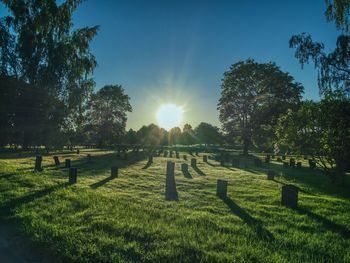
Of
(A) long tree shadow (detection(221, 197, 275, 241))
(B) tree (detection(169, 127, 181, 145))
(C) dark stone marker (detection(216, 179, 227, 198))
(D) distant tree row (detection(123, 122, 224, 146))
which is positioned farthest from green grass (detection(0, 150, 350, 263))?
(B) tree (detection(169, 127, 181, 145))

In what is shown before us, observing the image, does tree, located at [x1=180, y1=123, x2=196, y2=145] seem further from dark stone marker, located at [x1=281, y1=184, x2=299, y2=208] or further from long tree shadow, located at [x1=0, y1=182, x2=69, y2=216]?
dark stone marker, located at [x1=281, y1=184, x2=299, y2=208]

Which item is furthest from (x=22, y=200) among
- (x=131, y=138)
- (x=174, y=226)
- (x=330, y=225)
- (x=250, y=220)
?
(x=131, y=138)

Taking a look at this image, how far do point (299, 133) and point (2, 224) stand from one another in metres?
15.1

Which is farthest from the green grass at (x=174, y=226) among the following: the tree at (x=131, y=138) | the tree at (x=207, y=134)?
the tree at (x=207, y=134)

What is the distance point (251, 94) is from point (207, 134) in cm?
7018

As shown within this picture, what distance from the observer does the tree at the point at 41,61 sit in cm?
1370

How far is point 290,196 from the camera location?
786 cm

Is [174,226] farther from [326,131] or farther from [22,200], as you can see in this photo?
[326,131]

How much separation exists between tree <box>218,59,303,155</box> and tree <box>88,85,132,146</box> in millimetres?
25228

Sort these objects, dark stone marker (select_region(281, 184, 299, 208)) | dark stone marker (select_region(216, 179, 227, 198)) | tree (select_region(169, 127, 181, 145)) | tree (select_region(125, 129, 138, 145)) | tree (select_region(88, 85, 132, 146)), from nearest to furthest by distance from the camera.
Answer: dark stone marker (select_region(281, 184, 299, 208)) < dark stone marker (select_region(216, 179, 227, 198)) < tree (select_region(88, 85, 132, 146)) < tree (select_region(125, 129, 138, 145)) < tree (select_region(169, 127, 181, 145))

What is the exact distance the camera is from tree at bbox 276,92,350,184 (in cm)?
1307

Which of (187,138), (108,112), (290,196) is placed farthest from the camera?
(187,138)

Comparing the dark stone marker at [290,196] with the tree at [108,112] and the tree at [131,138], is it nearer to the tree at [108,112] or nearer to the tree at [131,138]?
the tree at [108,112]

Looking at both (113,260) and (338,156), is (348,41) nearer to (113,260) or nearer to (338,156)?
(338,156)
